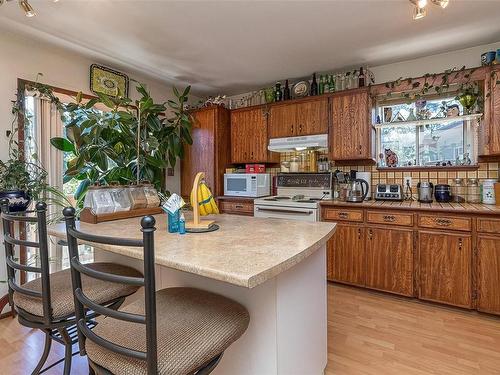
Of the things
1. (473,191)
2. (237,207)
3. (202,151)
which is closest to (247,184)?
(237,207)

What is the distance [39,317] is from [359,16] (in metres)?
2.86

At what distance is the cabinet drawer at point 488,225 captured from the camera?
7.57 ft

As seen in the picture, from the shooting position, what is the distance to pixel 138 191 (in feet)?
6.77

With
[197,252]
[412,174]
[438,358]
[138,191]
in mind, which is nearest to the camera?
[197,252]

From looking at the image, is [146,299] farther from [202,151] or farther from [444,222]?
[202,151]

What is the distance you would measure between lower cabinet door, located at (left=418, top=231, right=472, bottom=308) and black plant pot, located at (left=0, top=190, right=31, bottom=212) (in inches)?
132

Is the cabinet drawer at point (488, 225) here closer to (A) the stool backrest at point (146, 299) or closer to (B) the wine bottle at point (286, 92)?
(B) the wine bottle at point (286, 92)

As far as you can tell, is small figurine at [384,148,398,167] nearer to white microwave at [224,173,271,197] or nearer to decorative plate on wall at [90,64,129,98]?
white microwave at [224,173,271,197]

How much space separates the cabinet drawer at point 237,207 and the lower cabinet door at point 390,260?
4.87 ft

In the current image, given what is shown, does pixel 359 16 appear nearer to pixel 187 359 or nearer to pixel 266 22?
pixel 266 22

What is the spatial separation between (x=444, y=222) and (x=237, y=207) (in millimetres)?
2307

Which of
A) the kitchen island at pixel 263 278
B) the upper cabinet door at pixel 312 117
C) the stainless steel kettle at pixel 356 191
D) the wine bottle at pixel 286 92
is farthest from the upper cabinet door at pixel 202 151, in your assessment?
the kitchen island at pixel 263 278

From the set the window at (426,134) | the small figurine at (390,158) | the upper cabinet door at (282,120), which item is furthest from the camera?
the upper cabinet door at (282,120)

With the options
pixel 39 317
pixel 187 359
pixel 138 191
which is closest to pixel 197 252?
pixel 187 359
